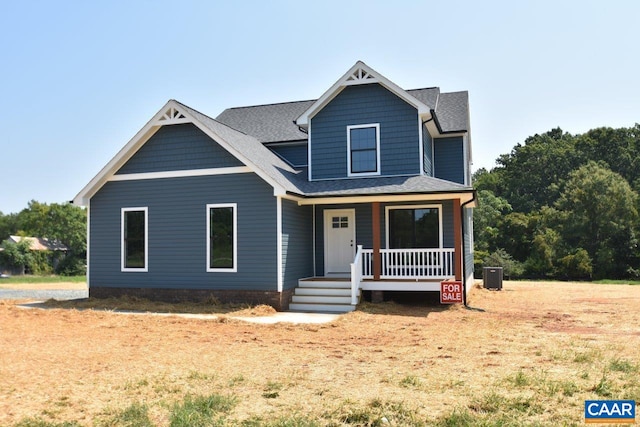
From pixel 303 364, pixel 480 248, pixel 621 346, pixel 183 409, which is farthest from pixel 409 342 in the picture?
pixel 480 248

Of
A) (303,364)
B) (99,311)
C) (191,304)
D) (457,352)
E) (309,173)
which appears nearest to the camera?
(303,364)

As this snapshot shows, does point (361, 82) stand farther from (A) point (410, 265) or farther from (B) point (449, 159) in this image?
(A) point (410, 265)

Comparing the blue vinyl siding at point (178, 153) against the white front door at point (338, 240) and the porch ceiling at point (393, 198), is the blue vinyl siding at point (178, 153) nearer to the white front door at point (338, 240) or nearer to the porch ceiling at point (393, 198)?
the porch ceiling at point (393, 198)

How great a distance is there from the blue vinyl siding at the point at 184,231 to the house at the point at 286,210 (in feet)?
0.10

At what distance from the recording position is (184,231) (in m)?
15.5

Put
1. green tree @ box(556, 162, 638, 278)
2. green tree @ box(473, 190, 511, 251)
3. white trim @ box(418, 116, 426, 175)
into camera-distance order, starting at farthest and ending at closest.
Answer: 1. green tree @ box(473, 190, 511, 251)
2. green tree @ box(556, 162, 638, 278)
3. white trim @ box(418, 116, 426, 175)

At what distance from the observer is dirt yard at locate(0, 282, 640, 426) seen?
560 cm

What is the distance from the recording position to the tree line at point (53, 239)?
158 ft

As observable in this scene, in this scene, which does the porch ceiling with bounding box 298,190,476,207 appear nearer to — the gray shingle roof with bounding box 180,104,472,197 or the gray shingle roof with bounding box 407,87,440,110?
the gray shingle roof with bounding box 180,104,472,197

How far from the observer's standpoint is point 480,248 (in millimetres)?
36344

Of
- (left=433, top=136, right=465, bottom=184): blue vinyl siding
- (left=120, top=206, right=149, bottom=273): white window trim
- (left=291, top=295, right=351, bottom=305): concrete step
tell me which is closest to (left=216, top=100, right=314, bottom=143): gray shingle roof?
(left=433, top=136, right=465, bottom=184): blue vinyl siding

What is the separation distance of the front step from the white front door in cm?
175

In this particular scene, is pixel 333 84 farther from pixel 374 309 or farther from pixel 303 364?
pixel 303 364

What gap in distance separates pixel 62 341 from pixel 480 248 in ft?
102
